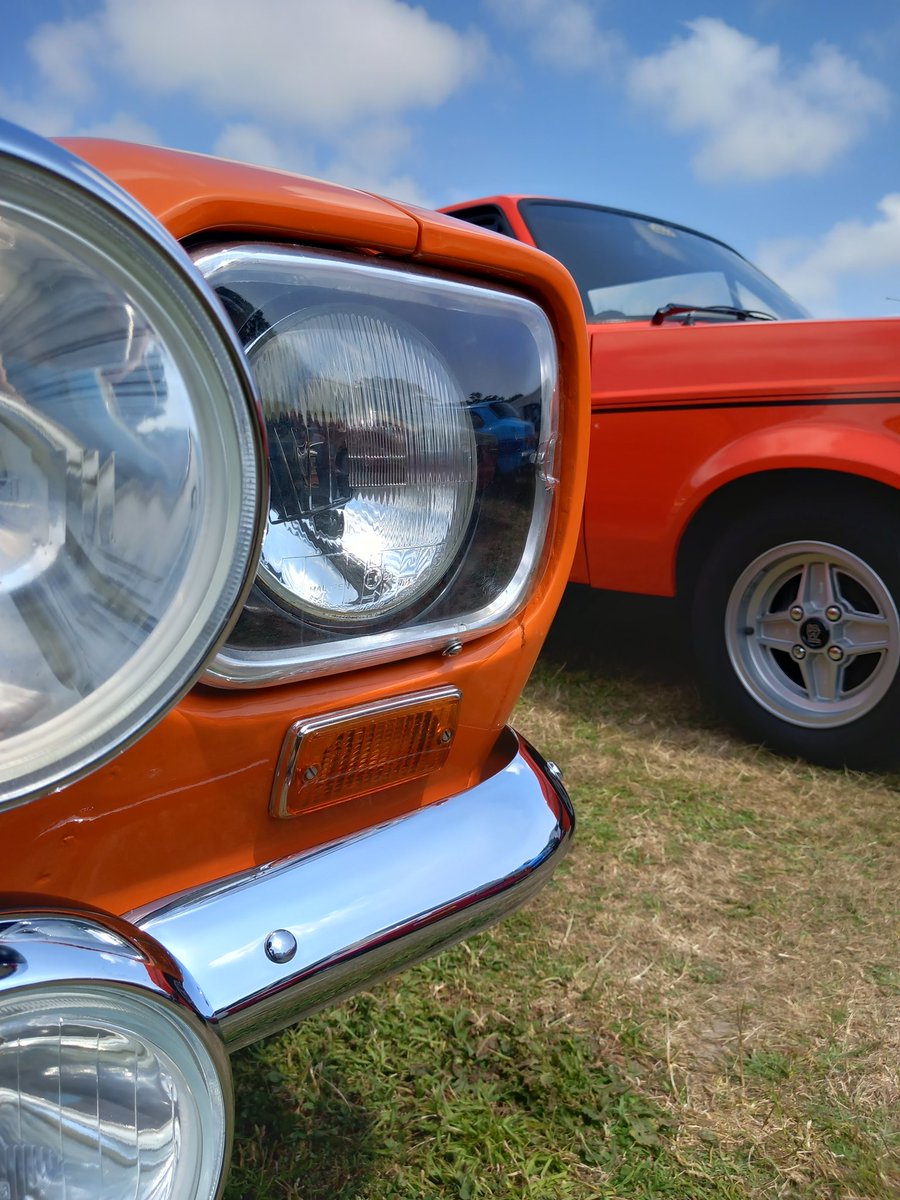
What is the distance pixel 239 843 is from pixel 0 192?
2.27ft

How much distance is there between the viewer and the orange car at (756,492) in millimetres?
2396

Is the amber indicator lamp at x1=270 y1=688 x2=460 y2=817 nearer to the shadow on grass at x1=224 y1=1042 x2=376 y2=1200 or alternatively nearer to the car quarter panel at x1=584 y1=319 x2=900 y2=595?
the shadow on grass at x1=224 y1=1042 x2=376 y2=1200

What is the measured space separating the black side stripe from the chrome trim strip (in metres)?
1.54

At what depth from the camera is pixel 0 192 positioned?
0.58 metres

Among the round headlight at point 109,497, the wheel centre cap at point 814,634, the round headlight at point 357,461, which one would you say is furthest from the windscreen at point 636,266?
the round headlight at point 109,497

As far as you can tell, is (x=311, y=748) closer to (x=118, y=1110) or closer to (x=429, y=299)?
(x=118, y=1110)

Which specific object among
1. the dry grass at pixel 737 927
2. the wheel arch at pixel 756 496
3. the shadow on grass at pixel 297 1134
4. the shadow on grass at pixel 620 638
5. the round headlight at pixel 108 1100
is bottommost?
the shadow on grass at pixel 297 1134

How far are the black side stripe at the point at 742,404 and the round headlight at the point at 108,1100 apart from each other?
84.2 inches

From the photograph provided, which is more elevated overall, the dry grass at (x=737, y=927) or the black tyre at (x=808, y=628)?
the black tyre at (x=808, y=628)

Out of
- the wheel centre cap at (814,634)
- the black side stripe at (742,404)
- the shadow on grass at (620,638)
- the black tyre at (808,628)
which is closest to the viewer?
the black side stripe at (742,404)

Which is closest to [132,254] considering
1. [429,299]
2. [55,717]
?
[55,717]

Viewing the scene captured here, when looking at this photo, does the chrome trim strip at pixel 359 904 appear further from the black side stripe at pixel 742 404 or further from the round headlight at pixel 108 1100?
the black side stripe at pixel 742 404

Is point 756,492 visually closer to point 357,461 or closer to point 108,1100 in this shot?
point 357,461

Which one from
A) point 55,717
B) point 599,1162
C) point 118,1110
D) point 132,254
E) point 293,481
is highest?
point 132,254
